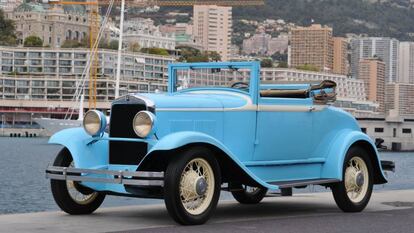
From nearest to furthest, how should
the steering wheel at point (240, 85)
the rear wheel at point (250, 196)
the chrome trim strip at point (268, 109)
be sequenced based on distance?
the chrome trim strip at point (268, 109), the steering wheel at point (240, 85), the rear wheel at point (250, 196)

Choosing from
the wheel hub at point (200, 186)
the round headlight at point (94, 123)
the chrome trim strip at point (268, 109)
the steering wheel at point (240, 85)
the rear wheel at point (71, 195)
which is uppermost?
the steering wheel at point (240, 85)

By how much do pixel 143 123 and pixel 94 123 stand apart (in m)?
0.93

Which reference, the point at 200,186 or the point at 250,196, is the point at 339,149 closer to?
the point at 250,196

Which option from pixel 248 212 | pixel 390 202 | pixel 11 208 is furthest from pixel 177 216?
pixel 11 208

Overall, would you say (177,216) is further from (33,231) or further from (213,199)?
(33,231)

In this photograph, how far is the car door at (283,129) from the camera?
11539 mm

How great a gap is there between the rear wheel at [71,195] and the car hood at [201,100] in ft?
4.19

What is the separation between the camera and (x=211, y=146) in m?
10.7

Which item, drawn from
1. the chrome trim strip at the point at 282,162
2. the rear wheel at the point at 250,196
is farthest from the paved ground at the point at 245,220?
the chrome trim strip at the point at 282,162

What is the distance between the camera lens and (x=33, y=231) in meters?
9.62

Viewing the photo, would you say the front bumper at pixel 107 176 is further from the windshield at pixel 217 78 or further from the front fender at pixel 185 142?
the windshield at pixel 217 78

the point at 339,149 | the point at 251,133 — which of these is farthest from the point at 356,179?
the point at 251,133

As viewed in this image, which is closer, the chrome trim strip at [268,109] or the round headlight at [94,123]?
the chrome trim strip at [268,109]

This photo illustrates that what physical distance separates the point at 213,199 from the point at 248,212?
168 centimetres
